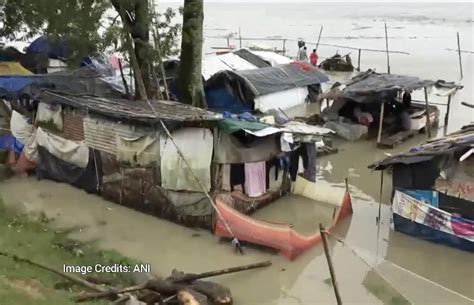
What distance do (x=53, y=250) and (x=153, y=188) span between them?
110 inches

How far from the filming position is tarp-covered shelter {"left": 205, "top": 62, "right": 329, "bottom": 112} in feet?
→ 69.5

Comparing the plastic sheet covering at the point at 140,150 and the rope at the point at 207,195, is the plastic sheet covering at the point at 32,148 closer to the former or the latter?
the plastic sheet covering at the point at 140,150

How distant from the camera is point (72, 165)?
1423cm

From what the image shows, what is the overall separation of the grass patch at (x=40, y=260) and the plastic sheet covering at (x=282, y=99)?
11.0m

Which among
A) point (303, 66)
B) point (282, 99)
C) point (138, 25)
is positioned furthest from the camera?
point (303, 66)

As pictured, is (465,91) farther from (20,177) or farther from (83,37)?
(20,177)

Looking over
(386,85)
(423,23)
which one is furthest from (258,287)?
(423,23)

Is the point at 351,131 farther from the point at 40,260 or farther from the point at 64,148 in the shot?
the point at 40,260

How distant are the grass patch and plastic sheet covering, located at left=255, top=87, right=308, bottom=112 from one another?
1104cm

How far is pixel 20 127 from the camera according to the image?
1544cm

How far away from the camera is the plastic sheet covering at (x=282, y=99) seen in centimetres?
2159

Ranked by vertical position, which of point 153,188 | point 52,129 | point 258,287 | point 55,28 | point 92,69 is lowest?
point 258,287

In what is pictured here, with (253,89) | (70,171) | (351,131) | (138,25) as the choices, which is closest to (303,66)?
(253,89)

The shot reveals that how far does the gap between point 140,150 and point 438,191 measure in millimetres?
6278
